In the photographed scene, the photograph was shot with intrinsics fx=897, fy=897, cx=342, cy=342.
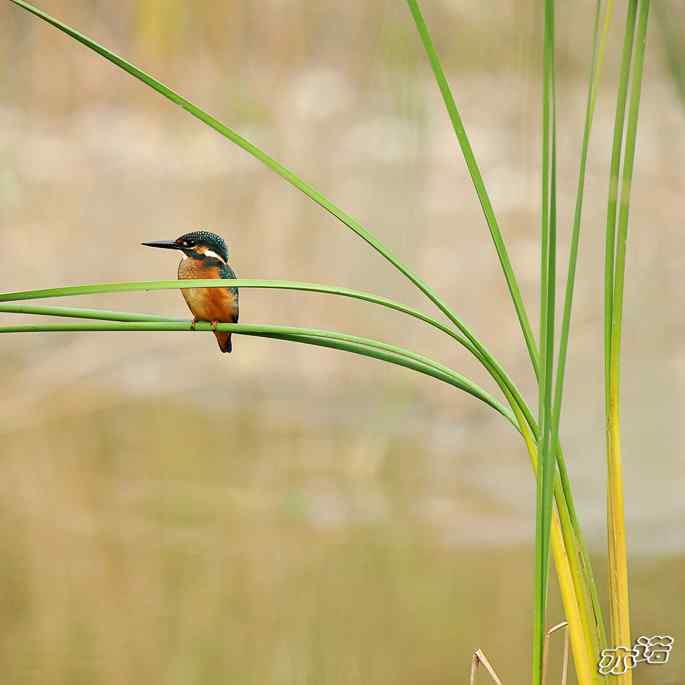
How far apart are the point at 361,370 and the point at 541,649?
961 millimetres

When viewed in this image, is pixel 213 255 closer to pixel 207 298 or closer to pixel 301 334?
pixel 207 298

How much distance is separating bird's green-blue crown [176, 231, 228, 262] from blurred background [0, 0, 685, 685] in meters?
0.77

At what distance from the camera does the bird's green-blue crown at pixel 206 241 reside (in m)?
0.46

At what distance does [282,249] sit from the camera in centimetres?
136

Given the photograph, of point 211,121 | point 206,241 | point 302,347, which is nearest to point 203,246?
point 206,241

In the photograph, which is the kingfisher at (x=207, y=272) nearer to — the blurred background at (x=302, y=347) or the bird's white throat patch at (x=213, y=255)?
the bird's white throat patch at (x=213, y=255)

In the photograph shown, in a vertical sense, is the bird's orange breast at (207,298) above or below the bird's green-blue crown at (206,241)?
below

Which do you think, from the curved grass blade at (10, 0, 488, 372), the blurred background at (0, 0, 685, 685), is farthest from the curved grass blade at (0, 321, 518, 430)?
the blurred background at (0, 0, 685, 685)

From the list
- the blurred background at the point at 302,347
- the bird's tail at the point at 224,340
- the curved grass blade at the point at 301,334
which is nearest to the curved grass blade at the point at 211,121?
the curved grass blade at the point at 301,334

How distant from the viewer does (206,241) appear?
0.46 meters

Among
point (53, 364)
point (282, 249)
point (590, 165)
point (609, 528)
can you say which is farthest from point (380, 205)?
point (609, 528)

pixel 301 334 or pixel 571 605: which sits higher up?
pixel 301 334

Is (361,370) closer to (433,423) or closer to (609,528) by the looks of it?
(433,423)

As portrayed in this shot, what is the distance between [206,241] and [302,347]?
91cm
